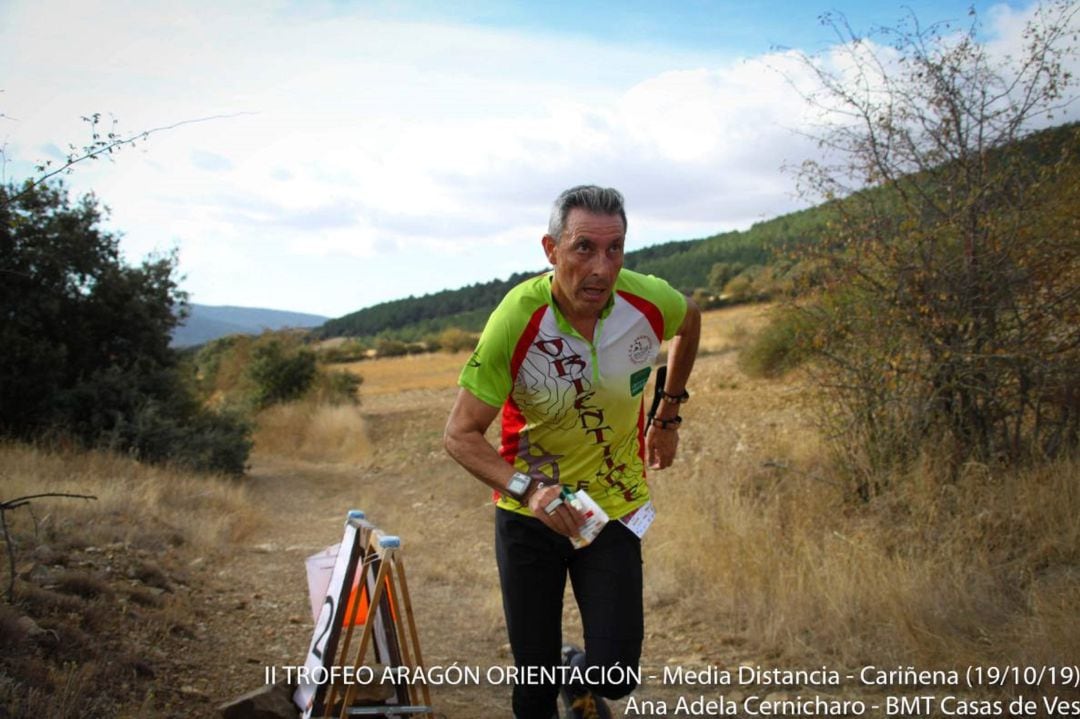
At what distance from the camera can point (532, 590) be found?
367cm

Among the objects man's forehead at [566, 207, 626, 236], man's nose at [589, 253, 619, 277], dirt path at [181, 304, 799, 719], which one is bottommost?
dirt path at [181, 304, 799, 719]

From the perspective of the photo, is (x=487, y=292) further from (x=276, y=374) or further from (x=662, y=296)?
(x=662, y=296)

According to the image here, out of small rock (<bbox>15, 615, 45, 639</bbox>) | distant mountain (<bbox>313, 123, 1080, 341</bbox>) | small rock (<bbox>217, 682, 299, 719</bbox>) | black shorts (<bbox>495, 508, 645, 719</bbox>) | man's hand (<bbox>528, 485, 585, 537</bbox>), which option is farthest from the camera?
distant mountain (<bbox>313, 123, 1080, 341</bbox>)

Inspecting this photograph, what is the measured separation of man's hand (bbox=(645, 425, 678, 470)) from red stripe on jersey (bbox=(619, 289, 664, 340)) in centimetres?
64

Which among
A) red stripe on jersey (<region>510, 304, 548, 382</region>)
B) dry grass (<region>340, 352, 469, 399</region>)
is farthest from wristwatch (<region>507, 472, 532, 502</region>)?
dry grass (<region>340, 352, 469, 399</region>)

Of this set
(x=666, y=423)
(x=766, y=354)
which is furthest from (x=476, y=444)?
(x=766, y=354)

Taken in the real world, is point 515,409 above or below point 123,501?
above

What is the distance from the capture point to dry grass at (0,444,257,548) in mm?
7578

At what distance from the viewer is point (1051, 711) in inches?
169

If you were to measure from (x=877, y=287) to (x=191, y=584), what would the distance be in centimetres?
644

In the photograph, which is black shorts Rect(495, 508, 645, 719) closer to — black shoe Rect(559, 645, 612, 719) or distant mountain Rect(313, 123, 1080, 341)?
black shoe Rect(559, 645, 612, 719)

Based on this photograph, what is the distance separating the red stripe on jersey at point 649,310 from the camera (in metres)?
3.87

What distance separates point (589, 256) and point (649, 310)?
51 cm

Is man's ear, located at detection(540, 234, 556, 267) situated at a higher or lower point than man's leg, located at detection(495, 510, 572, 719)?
higher
